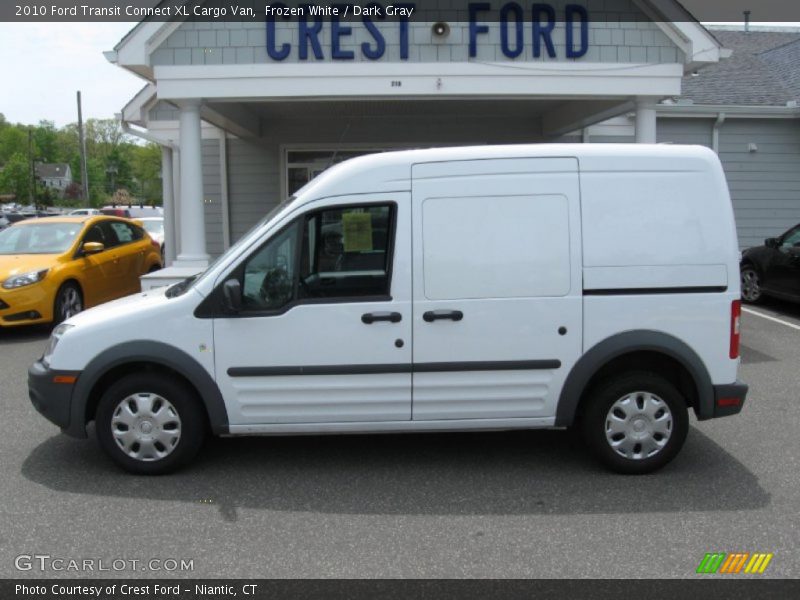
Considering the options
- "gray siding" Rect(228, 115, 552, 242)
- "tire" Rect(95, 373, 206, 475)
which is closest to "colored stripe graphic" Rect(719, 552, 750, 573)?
"tire" Rect(95, 373, 206, 475)

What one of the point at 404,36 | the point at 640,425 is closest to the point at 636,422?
the point at 640,425

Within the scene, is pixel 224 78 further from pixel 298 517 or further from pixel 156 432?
pixel 298 517

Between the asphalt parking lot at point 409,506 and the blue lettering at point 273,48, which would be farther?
the blue lettering at point 273,48

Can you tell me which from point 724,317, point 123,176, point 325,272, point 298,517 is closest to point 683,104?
point 724,317

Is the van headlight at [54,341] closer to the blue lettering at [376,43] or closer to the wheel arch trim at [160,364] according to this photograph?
the wheel arch trim at [160,364]

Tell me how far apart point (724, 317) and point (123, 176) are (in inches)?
4265

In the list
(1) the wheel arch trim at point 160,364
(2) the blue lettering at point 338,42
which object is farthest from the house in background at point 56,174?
(1) the wheel arch trim at point 160,364

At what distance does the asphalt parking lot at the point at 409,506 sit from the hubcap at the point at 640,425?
0.72 ft

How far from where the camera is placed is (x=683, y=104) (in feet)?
47.8

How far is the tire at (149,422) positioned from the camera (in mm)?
4863

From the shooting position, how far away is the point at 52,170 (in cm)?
10331

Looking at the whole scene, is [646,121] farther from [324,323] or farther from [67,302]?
[67,302]

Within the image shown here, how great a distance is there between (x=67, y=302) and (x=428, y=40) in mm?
5694

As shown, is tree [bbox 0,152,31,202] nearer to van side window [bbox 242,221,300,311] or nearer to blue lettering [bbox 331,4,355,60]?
blue lettering [bbox 331,4,355,60]
